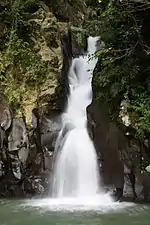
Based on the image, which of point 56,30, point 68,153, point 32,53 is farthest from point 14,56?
point 68,153

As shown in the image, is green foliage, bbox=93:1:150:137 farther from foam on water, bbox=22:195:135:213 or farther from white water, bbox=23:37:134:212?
foam on water, bbox=22:195:135:213

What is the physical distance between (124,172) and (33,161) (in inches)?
89.5

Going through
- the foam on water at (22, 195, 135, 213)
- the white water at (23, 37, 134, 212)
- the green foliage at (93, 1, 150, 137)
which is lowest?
the foam on water at (22, 195, 135, 213)

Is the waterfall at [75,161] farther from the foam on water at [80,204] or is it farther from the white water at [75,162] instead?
the foam on water at [80,204]

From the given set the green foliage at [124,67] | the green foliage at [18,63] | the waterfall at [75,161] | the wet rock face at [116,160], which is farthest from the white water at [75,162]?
the green foliage at [18,63]

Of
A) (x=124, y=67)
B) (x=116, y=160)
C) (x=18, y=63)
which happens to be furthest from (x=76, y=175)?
(x=18, y=63)

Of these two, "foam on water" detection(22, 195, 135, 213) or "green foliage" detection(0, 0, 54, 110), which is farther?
"green foliage" detection(0, 0, 54, 110)

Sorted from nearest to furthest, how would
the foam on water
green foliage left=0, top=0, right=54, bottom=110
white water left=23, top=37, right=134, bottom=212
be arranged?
the foam on water
white water left=23, top=37, right=134, bottom=212
green foliage left=0, top=0, right=54, bottom=110

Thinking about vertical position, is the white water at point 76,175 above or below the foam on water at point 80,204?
above

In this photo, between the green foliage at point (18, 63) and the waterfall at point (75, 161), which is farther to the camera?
the green foliage at point (18, 63)

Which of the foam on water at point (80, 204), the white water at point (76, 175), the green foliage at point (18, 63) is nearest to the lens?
the foam on water at point (80, 204)

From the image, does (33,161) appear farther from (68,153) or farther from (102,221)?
(102,221)

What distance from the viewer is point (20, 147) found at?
9062 millimetres

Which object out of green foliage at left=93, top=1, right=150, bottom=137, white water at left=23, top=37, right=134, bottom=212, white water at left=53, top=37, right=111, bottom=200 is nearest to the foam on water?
white water at left=23, top=37, right=134, bottom=212
